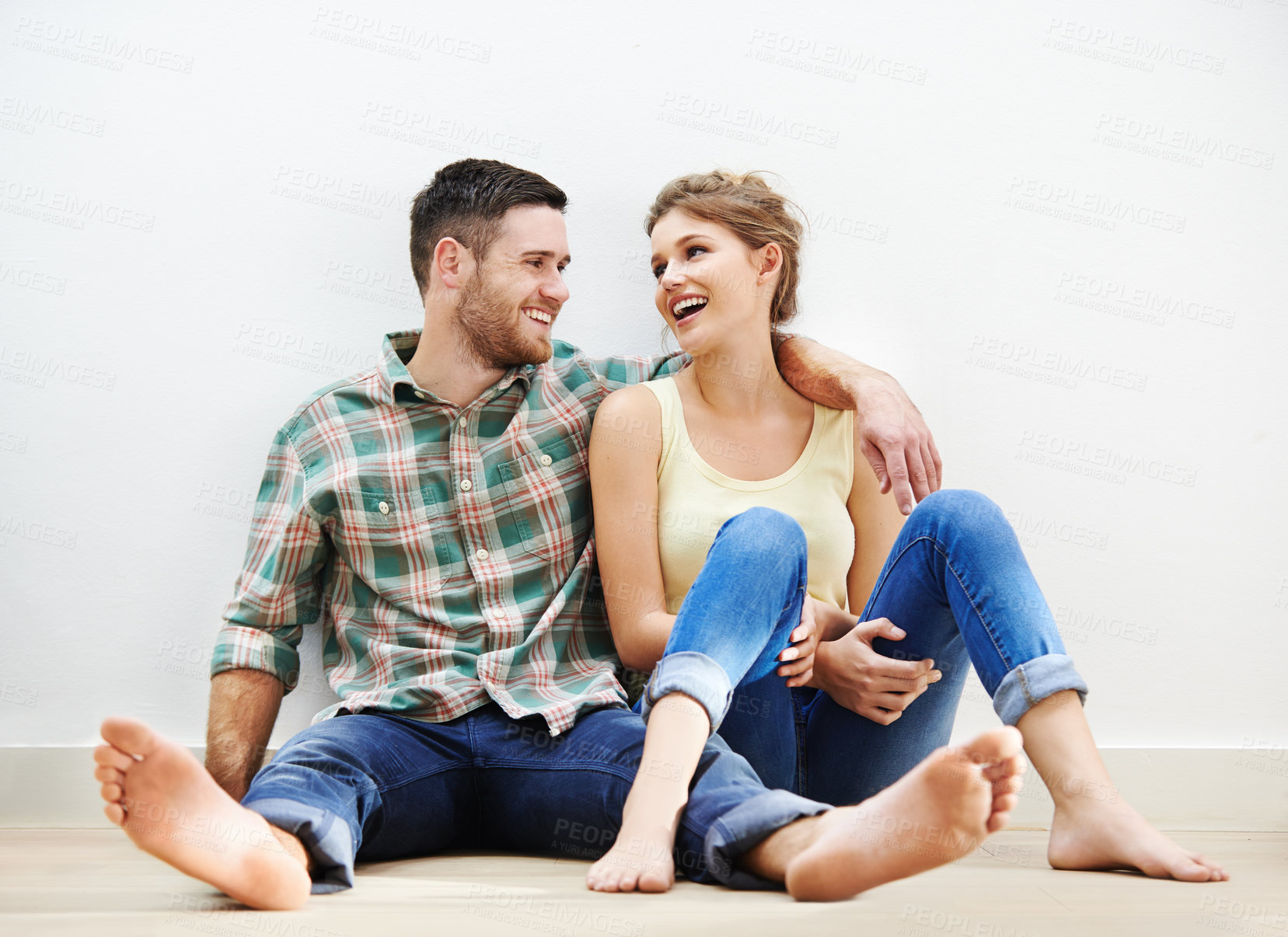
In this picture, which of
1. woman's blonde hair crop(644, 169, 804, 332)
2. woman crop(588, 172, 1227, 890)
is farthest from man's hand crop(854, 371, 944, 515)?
woman's blonde hair crop(644, 169, 804, 332)

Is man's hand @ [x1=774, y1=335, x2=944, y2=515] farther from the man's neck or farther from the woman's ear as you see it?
the man's neck

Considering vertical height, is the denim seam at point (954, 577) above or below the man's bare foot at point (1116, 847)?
above

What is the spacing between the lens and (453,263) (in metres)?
1.52

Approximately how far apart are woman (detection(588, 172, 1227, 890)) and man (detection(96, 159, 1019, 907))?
0.08 meters

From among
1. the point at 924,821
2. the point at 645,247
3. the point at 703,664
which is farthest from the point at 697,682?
the point at 645,247

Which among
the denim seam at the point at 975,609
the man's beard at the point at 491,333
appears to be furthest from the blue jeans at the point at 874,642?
the man's beard at the point at 491,333

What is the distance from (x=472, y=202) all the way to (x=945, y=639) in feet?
3.06

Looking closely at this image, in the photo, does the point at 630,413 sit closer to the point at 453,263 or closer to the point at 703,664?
the point at 453,263

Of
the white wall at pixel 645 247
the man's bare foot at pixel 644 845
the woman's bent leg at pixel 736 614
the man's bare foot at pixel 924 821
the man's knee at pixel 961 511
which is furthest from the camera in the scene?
the white wall at pixel 645 247

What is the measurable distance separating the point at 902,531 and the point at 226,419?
3.60 ft

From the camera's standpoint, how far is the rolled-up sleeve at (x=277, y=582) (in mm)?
1319

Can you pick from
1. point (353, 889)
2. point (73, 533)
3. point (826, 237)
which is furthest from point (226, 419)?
point (826, 237)

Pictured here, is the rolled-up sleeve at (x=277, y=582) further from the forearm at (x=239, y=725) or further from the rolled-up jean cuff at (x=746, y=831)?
the rolled-up jean cuff at (x=746, y=831)

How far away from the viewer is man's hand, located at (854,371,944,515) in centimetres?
129
